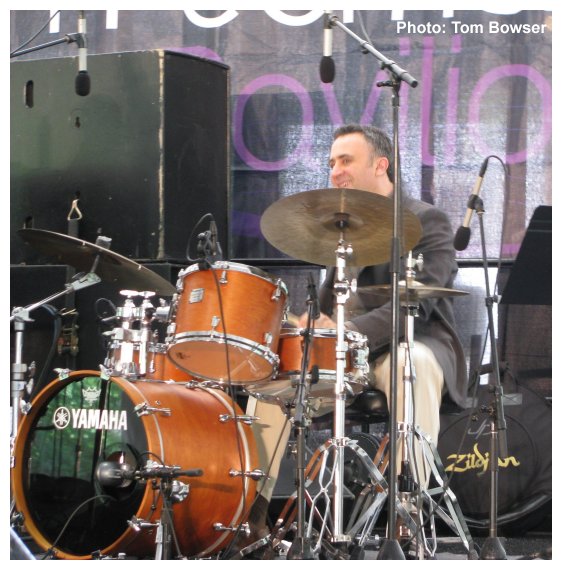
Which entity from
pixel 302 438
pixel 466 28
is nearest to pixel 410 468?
pixel 302 438

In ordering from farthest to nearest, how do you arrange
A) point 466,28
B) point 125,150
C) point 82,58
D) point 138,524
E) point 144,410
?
point 466,28 < point 125,150 < point 82,58 < point 144,410 < point 138,524

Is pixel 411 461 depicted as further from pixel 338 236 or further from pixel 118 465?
pixel 118 465

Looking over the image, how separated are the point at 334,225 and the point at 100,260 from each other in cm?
98

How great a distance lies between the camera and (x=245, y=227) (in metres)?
5.46

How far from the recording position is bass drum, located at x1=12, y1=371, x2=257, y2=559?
3797 mm

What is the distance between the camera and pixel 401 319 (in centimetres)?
461

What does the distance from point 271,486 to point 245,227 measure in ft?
5.01

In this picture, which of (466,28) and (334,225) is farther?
(466,28)

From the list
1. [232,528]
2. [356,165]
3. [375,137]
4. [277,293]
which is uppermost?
[375,137]

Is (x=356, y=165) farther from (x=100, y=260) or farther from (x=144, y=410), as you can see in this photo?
(x=144, y=410)

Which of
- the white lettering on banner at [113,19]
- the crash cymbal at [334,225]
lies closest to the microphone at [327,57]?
the crash cymbal at [334,225]

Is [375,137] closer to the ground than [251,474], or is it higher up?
higher up

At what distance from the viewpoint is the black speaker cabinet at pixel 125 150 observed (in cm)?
503

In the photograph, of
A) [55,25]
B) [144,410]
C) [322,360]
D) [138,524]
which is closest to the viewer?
[138,524]
